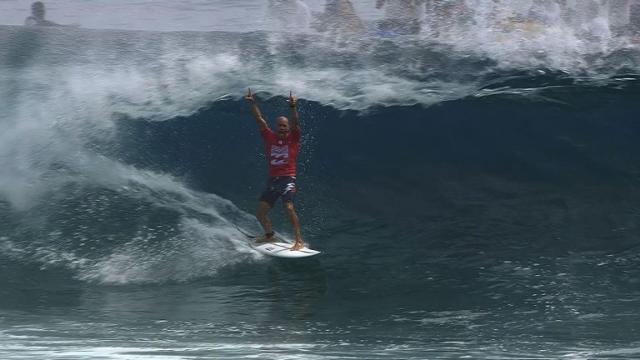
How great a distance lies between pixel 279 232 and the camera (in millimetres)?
12203

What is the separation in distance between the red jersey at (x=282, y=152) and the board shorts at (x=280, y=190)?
0.05 meters

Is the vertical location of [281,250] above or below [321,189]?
below

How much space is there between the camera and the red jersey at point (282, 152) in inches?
457

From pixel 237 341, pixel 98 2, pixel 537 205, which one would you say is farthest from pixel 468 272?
pixel 98 2

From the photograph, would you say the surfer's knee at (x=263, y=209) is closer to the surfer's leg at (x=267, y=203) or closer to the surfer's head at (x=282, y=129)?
the surfer's leg at (x=267, y=203)

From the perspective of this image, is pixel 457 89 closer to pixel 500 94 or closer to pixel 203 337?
pixel 500 94

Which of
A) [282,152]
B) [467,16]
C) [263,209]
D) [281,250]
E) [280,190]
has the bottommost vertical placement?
[281,250]

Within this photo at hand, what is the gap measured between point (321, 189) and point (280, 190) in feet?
5.02

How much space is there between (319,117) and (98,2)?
4.39m

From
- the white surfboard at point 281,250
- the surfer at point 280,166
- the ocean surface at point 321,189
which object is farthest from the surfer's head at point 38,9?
the white surfboard at point 281,250

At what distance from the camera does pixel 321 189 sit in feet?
42.9

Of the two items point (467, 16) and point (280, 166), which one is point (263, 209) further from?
point (467, 16)

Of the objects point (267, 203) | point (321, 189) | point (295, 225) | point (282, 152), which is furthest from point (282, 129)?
point (321, 189)

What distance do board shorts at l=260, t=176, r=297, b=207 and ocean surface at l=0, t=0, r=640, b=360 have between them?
52 cm
